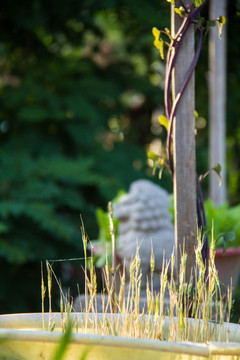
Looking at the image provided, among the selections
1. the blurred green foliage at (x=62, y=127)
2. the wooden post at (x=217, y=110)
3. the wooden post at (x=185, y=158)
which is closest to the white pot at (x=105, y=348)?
the wooden post at (x=185, y=158)

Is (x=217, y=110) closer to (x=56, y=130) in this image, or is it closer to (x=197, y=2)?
(x=56, y=130)

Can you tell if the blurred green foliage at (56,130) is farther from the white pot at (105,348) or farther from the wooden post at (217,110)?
the white pot at (105,348)

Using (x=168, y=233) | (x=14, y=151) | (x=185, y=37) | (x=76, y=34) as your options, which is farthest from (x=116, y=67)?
(x=185, y=37)

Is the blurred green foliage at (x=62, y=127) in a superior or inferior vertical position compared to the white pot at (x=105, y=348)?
superior

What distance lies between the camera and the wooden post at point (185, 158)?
1662 millimetres

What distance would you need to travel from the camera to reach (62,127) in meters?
4.84

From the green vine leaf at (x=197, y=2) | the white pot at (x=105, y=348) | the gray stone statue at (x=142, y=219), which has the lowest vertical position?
the white pot at (x=105, y=348)

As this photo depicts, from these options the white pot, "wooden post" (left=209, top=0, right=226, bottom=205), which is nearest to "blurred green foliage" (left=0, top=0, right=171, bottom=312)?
"wooden post" (left=209, top=0, right=226, bottom=205)

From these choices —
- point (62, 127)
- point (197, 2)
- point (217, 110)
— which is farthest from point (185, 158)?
point (62, 127)

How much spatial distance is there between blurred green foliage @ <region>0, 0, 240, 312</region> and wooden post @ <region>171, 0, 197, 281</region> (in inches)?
76.3

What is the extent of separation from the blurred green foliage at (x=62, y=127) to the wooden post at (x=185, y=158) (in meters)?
1.94

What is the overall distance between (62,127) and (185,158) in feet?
10.8

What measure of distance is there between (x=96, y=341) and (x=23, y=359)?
0.63ft

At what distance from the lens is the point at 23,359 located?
118 cm
